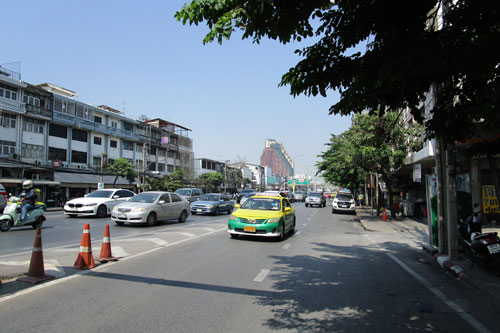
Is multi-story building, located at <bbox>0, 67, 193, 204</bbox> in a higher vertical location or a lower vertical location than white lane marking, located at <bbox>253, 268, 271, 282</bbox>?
higher

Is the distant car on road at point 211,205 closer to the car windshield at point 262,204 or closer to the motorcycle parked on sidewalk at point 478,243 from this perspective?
the car windshield at point 262,204

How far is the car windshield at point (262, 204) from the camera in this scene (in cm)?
1252

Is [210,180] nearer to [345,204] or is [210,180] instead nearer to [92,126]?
[92,126]

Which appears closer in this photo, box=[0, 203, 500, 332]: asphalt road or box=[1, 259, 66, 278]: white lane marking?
box=[0, 203, 500, 332]: asphalt road

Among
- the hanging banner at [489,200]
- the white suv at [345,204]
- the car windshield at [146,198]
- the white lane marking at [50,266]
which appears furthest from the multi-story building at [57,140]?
the hanging banner at [489,200]

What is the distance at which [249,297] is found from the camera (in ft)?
17.7

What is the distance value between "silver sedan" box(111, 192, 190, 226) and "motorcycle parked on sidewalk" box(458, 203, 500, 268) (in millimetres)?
11696

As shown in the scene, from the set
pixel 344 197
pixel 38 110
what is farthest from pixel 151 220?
pixel 38 110

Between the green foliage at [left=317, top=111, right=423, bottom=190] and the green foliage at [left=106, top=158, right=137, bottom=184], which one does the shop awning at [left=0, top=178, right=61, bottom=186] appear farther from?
the green foliage at [left=317, top=111, right=423, bottom=190]

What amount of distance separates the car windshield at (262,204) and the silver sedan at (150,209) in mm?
4960

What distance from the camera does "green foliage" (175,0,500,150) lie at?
4.05m

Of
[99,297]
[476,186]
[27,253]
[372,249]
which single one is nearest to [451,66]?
[99,297]

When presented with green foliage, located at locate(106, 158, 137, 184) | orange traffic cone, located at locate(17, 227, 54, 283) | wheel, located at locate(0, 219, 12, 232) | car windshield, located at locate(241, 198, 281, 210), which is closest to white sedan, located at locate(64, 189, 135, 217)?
wheel, located at locate(0, 219, 12, 232)

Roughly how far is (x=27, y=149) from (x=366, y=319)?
37917 millimetres
